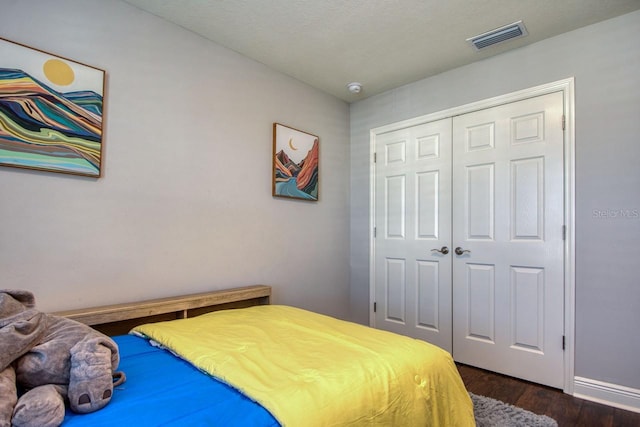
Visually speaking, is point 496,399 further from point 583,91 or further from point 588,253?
point 583,91

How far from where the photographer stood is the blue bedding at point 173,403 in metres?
0.92

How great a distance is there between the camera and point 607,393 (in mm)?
2156

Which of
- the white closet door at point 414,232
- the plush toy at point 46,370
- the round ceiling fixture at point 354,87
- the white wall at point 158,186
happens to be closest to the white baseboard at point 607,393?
the white closet door at point 414,232

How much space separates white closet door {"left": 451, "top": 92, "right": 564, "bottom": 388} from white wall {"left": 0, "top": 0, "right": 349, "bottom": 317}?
1.33 m

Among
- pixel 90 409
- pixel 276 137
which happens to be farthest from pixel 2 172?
pixel 276 137

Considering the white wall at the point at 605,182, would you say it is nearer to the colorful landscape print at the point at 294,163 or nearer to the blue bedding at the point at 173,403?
the colorful landscape print at the point at 294,163

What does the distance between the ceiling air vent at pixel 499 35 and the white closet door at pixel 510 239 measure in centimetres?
48

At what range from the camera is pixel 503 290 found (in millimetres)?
2627

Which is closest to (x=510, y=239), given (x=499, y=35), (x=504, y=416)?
(x=504, y=416)

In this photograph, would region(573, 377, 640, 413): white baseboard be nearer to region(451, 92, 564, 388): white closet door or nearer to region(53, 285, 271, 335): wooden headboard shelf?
region(451, 92, 564, 388): white closet door

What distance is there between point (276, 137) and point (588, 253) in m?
2.38

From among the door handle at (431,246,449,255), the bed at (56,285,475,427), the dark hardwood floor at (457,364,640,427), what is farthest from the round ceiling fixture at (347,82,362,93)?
the dark hardwood floor at (457,364,640,427)

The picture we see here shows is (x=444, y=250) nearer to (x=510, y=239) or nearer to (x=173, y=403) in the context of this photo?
(x=510, y=239)

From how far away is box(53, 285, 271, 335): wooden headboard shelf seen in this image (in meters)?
1.76
